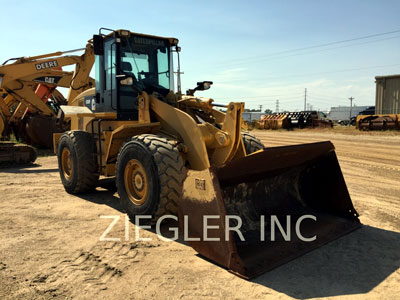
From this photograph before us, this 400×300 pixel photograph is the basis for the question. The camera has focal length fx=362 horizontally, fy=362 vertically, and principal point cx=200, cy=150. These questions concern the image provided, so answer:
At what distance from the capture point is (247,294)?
3.12 metres

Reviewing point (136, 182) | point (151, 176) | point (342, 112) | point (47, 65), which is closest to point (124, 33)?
point (136, 182)

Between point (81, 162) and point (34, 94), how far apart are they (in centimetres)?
877

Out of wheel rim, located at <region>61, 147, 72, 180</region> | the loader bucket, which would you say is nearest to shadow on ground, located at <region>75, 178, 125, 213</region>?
wheel rim, located at <region>61, 147, 72, 180</region>

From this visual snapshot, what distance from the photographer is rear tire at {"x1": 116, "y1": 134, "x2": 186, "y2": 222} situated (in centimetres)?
454

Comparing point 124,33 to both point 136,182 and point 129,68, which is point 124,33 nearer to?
point 129,68

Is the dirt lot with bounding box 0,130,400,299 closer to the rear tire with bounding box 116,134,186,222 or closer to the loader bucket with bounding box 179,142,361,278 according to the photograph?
the loader bucket with bounding box 179,142,361,278

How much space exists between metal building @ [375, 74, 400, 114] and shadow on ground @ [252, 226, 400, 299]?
27375 mm

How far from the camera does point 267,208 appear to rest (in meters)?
4.75

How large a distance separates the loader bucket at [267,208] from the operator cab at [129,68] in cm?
237

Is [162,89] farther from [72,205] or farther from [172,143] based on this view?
[72,205]

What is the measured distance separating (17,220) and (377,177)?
24.5 ft

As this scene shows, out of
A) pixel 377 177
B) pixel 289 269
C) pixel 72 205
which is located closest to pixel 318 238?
pixel 289 269

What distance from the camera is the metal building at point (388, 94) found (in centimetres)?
2806

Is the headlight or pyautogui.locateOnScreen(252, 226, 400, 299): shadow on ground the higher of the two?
the headlight
